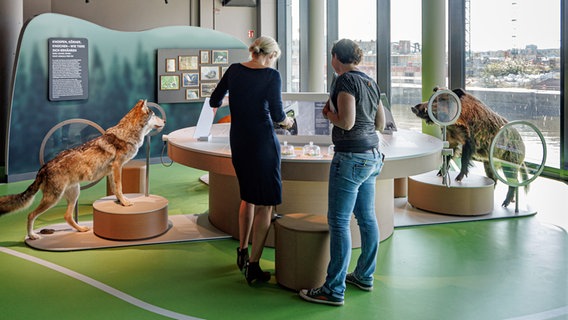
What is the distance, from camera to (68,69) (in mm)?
8227

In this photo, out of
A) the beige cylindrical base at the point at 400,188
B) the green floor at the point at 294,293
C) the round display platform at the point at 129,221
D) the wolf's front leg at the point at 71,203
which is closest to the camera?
the green floor at the point at 294,293

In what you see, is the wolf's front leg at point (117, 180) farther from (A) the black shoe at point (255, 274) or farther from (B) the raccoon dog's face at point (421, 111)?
(B) the raccoon dog's face at point (421, 111)

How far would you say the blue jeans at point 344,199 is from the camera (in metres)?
3.44

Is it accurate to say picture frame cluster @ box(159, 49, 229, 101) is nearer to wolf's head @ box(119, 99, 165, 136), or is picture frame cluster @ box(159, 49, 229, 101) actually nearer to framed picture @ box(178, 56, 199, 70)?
framed picture @ box(178, 56, 199, 70)

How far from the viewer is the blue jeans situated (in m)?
3.44

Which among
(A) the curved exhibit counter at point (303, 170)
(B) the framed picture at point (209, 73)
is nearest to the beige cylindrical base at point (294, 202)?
(A) the curved exhibit counter at point (303, 170)

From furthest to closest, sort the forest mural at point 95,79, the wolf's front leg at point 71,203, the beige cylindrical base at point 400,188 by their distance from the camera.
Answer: the forest mural at point 95,79, the beige cylindrical base at point 400,188, the wolf's front leg at point 71,203

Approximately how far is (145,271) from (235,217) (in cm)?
109

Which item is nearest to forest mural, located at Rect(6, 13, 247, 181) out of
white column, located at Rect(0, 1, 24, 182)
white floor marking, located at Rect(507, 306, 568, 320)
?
white column, located at Rect(0, 1, 24, 182)

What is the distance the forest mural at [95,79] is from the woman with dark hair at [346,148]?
5674mm

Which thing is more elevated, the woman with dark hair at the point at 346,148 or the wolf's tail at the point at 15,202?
the woman with dark hair at the point at 346,148

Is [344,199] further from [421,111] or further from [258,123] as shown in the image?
[421,111]

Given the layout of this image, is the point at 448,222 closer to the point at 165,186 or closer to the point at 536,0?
the point at 165,186

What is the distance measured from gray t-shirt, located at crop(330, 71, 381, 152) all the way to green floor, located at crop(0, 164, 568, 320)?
3.29ft
